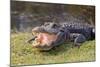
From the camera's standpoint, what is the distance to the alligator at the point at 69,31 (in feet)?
8.62

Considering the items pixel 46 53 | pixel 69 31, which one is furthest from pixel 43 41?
pixel 69 31

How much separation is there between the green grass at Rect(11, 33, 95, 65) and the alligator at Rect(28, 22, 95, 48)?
0.07 m

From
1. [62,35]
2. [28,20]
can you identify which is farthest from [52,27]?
[28,20]

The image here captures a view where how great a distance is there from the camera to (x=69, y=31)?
273cm

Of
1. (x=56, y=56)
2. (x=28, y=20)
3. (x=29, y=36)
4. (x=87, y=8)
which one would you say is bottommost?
(x=56, y=56)

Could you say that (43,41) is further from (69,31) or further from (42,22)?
(69,31)

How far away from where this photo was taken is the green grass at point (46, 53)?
8.07 feet

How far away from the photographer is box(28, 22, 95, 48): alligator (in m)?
2.63

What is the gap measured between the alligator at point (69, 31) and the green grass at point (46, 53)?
0.07m

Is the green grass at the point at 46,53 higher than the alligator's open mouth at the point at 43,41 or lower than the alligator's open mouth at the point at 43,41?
lower

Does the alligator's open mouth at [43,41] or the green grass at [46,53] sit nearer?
the green grass at [46,53]

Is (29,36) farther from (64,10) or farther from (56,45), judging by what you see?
(64,10)
